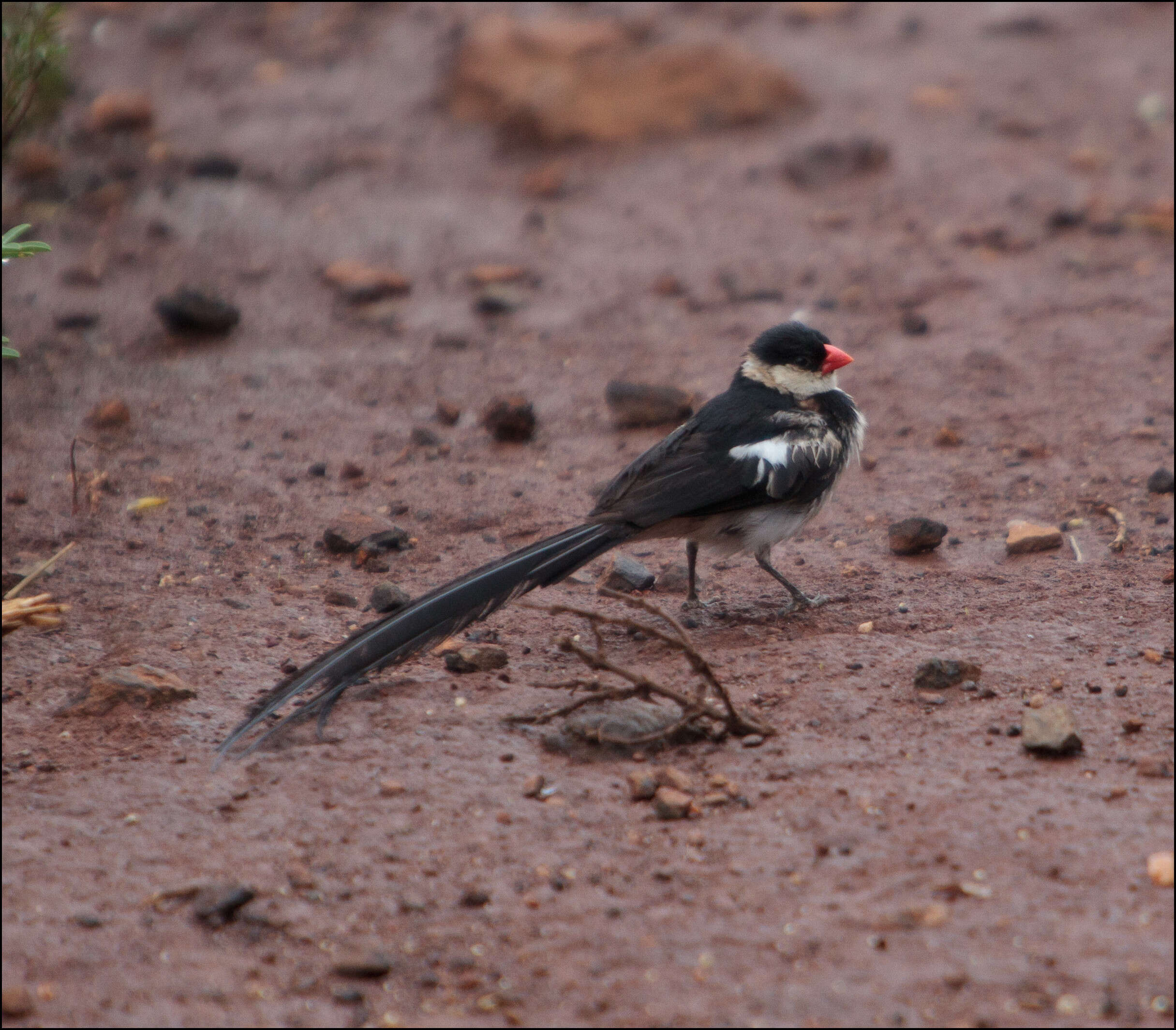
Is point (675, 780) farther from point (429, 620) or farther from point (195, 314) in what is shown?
point (195, 314)

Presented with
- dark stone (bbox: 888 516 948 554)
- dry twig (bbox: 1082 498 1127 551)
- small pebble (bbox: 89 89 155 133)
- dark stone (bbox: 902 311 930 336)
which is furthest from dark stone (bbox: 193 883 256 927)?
small pebble (bbox: 89 89 155 133)

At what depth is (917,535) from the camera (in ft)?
17.0

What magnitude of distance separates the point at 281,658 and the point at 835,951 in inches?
87.4

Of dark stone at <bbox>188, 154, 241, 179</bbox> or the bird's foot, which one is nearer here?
the bird's foot

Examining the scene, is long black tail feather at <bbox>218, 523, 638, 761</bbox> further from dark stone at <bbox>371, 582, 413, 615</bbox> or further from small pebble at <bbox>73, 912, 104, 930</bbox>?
small pebble at <bbox>73, 912, 104, 930</bbox>

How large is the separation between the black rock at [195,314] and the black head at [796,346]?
341cm

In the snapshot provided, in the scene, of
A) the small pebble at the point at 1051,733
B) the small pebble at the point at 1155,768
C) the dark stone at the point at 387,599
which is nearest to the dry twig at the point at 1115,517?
the small pebble at the point at 1051,733

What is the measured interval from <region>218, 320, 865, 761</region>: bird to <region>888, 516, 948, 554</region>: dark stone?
1.19 feet

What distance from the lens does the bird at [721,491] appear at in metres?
4.14

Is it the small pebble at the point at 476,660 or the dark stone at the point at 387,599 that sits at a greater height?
the small pebble at the point at 476,660

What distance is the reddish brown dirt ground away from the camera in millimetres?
2854

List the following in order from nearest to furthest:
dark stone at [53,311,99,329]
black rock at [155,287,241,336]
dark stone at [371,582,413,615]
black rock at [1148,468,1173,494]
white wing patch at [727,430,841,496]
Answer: dark stone at [371,582,413,615]
white wing patch at [727,430,841,496]
black rock at [1148,468,1173,494]
black rock at [155,287,241,336]
dark stone at [53,311,99,329]

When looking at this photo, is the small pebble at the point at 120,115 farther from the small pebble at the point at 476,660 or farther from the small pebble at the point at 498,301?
the small pebble at the point at 476,660

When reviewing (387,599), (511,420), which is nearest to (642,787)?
(387,599)
